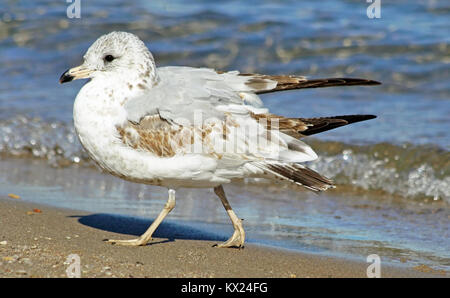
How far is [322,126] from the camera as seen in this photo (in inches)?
199

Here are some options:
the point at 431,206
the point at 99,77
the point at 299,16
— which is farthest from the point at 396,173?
the point at 299,16

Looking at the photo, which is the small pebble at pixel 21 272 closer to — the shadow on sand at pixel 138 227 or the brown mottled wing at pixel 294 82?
the shadow on sand at pixel 138 227

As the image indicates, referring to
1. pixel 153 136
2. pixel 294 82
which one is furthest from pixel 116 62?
pixel 294 82

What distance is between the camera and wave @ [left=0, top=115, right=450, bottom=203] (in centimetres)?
687

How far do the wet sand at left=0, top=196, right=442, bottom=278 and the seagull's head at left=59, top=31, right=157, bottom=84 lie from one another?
1050 mm

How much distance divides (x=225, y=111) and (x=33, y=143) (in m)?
3.74

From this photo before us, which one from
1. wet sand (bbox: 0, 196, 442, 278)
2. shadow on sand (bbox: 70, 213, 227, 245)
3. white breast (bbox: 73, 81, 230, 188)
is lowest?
shadow on sand (bbox: 70, 213, 227, 245)

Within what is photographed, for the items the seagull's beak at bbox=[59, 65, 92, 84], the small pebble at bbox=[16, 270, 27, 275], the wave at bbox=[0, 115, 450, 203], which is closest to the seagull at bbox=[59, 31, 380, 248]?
the seagull's beak at bbox=[59, 65, 92, 84]

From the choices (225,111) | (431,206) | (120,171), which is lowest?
(431,206)

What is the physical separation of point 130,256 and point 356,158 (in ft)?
11.0

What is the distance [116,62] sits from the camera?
4.98 meters

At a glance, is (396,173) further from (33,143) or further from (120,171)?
(33,143)

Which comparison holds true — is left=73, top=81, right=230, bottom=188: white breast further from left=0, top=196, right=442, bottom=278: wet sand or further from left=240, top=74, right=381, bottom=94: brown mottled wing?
left=240, top=74, right=381, bottom=94: brown mottled wing
